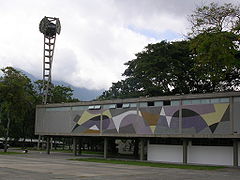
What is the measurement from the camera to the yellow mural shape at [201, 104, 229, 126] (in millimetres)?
37188

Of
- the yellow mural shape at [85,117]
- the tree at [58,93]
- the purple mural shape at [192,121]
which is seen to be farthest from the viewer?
the tree at [58,93]

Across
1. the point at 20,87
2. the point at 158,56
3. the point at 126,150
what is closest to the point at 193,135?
the point at 158,56

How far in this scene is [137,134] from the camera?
142 ft

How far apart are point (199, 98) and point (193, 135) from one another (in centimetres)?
395

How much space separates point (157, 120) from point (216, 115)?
7128 mm

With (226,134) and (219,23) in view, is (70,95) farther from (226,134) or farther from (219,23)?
(219,23)

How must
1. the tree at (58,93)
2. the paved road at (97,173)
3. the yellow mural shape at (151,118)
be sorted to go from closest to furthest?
the paved road at (97,173) → the yellow mural shape at (151,118) → the tree at (58,93)

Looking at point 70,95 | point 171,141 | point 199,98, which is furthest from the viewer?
point 70,95

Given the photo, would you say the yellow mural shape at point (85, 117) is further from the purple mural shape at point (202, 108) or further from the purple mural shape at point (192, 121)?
the purple mural shape at point (202, 108)

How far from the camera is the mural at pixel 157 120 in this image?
37656 millimetres

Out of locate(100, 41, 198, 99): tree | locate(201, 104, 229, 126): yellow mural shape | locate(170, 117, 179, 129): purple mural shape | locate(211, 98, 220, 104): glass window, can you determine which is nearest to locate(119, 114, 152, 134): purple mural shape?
locate(170, 117, 179, 129): purple mural shape

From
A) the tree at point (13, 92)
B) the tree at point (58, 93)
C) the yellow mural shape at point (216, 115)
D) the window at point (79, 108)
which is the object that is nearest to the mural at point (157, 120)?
the yellow mural shape at point (216, 115)

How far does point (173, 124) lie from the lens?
1597 inches

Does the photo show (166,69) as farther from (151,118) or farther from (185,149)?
(185,149)
